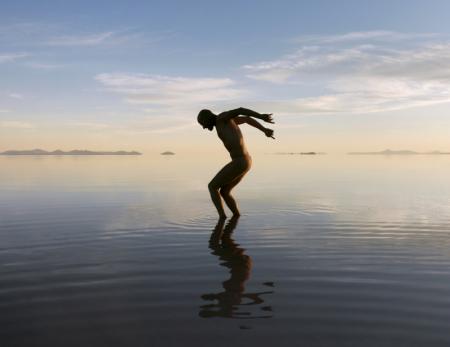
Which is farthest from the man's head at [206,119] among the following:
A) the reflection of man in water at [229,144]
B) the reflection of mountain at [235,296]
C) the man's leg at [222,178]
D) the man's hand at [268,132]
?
the reflection of mountain at [235,296]

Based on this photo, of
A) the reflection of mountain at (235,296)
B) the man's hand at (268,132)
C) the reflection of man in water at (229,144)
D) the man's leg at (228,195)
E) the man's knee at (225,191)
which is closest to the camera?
the reflection of mountain at (235,296)

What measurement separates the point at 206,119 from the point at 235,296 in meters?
7.40

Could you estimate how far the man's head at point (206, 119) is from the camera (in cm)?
1192

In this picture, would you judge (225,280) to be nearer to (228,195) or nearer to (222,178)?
(222,178)

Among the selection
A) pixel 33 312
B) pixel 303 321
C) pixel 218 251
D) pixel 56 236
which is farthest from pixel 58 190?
pixel 303 321

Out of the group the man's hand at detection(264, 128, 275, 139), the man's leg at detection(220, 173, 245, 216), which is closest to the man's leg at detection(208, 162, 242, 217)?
the man's leg at detection(220, 173, 245, 216)

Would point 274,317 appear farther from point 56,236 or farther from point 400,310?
point 56,236

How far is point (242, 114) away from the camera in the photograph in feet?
37.3

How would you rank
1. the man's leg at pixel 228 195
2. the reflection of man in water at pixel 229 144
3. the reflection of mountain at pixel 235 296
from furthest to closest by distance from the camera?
1. the man's leg at pixel 228 195
2. the reflection of man in water at pixel 229 144
3. the reflection of mountain at pixel 235 296

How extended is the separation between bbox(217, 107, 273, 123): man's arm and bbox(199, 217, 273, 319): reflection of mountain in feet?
13.7

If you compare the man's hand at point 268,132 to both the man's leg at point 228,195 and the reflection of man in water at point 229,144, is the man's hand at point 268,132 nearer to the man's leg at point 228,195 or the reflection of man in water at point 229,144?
the reflection of man in water at point 229,144

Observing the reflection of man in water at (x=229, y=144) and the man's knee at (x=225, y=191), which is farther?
the man's knee at (x=225, y=191)

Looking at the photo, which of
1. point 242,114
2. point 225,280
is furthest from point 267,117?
point 225,280

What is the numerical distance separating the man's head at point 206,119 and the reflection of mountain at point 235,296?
4.86 m
